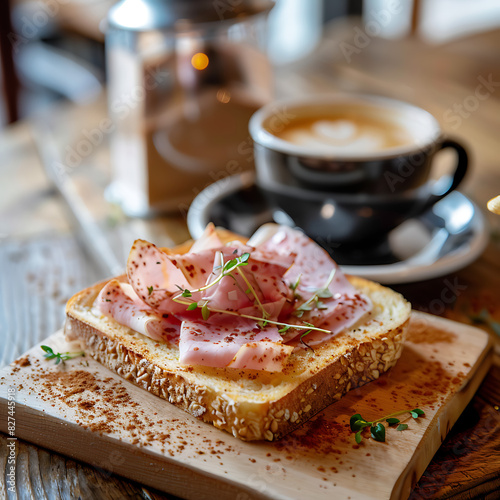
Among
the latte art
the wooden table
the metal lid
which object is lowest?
the wooden table

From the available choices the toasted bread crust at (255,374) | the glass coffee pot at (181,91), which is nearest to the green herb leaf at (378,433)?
the toasted bread crust at (255,374)

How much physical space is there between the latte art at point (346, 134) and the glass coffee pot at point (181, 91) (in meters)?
0.22

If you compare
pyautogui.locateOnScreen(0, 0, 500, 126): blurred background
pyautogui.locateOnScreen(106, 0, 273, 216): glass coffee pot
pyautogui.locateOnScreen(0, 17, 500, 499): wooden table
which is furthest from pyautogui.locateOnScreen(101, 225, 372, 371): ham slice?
pyautogui.locateOnScreen(0, 0, 500, 126): blurred background

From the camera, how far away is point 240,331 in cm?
115

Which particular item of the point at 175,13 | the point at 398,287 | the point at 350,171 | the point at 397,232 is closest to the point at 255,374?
the point at 398,287

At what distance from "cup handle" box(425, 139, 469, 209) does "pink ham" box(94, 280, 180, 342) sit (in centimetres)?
85

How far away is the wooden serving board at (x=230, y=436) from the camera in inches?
37.6

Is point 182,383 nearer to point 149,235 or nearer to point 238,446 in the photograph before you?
point 238,446

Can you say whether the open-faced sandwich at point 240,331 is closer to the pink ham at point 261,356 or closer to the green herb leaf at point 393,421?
the pink ham at point 261,356

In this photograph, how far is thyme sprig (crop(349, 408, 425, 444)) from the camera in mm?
1031

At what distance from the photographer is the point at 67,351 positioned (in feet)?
4.14

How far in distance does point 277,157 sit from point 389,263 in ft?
1.32

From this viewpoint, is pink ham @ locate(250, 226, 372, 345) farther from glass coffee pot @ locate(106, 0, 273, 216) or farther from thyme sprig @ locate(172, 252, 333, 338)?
glass coffee pot @ locate(106, 0, 273, 216)

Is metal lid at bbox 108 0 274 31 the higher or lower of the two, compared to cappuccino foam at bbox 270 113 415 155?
higher
